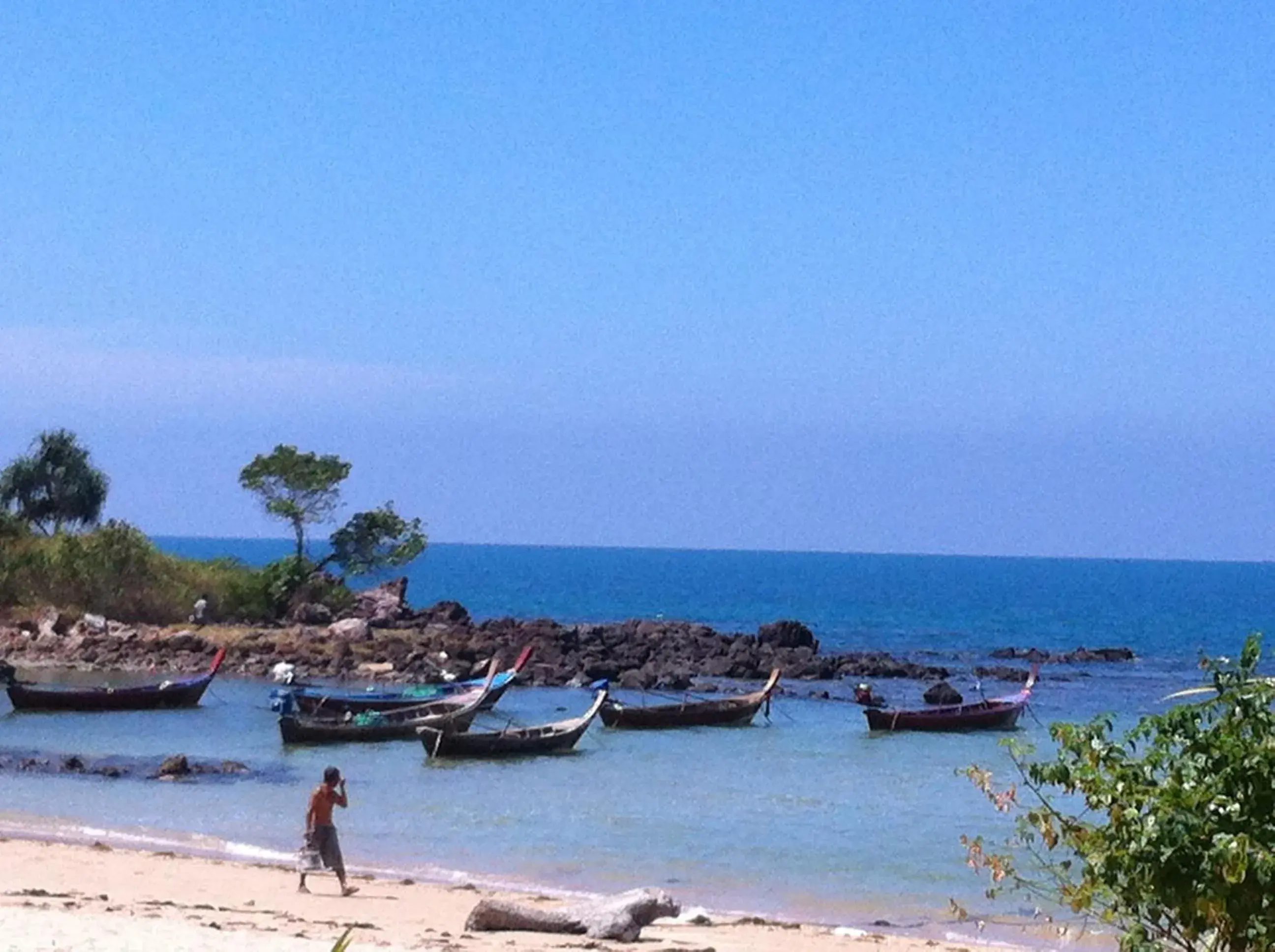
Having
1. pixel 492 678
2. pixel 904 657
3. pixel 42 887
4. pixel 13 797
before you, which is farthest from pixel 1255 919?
pixel 904 657

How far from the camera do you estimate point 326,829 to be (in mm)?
17922

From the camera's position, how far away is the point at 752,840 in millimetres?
24219

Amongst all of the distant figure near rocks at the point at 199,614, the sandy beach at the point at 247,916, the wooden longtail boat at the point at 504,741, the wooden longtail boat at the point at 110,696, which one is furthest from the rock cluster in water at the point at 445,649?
the sandy beach at the point at 247,916

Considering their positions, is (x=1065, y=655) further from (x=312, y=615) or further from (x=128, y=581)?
(x=128, y=581)

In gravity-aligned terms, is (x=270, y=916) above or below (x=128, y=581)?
below

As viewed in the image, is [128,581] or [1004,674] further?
[1004,674]

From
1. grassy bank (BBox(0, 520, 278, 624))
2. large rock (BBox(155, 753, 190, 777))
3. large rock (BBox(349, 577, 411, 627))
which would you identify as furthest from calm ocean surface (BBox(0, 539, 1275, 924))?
large rock (BBox(349, 577, 411, 627))

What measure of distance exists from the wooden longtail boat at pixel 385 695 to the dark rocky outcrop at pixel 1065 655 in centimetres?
→ 2772

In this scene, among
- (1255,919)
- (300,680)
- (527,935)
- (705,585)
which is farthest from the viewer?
(705,585)

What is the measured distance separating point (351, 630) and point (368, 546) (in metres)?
12.0

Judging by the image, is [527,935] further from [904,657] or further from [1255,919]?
[904,657]

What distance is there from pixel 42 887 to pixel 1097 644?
69139mm

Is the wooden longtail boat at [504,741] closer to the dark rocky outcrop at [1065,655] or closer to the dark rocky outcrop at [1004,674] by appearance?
the dark rocky outcrop at [1004,674]

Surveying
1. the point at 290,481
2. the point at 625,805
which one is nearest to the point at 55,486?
the point at 290,481
